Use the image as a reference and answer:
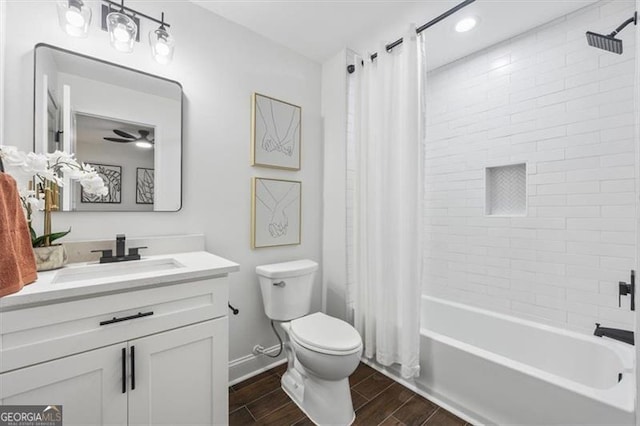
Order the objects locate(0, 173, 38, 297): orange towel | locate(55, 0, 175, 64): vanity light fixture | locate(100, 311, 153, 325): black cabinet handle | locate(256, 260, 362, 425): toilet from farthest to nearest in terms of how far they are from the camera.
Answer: locate(256, 260, 362, 425): toilet < locate(55, 0, 175, 64): vanity light fixture < locate(100, 311, 153, 325): black cabinet handle < locate(0, 173, 38, 297): orange towel

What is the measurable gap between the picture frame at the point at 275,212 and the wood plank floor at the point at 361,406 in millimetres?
917

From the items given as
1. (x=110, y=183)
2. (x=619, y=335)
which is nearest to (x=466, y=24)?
(x=619, y=335)

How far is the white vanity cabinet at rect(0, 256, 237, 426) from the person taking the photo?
872mm

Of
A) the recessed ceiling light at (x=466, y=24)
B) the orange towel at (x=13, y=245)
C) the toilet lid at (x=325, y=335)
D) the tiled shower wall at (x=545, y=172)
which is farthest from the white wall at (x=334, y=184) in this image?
the orange towel at (x=13, y=245)

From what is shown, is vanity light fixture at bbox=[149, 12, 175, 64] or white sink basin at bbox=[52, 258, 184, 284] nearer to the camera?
white sink basin at bbox=[52, 258, 184, 284]

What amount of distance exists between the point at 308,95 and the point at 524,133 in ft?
5.41

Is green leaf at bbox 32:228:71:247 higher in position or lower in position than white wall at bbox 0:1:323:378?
lower

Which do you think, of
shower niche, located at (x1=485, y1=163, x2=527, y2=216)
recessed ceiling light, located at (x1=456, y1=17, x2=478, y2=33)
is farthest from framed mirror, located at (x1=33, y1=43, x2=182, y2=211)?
shower niche, located at (x1=485, y1=163, x2=527, y2=216)

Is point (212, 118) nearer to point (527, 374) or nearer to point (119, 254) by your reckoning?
point (119, 254)

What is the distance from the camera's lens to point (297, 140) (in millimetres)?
2176

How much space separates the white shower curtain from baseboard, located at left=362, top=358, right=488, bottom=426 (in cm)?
11

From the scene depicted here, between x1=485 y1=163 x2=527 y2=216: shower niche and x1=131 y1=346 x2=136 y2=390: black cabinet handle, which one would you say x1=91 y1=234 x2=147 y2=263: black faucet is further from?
x1=485 y1=163 x2=527 y2=216: shower niche

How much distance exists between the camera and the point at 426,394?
5.61 ft

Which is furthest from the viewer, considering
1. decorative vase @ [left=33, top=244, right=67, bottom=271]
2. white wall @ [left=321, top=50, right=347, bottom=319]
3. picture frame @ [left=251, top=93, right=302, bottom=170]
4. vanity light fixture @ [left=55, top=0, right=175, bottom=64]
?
white wall @ [left=321, top=50, right=347, bottom=319]
